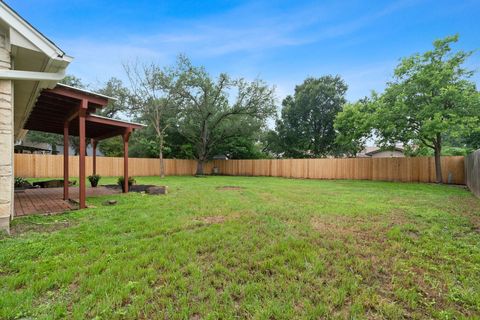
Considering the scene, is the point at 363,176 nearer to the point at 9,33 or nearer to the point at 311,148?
the point at 311,148

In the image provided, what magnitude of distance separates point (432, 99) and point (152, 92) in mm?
16680

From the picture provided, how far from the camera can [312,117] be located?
22.3 meters

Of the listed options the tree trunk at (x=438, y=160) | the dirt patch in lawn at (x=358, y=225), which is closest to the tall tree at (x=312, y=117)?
the tree trunk at (x=438, y=160)

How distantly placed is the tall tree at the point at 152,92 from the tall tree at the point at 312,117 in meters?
11.3

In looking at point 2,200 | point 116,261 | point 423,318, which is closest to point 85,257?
point 116,261

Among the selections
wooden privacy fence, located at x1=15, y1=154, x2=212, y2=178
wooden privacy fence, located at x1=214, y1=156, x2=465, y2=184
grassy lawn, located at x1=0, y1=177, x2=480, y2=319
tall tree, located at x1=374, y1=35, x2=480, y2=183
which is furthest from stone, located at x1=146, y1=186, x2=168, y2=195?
wooden privacy fence, located at x1=214, y1=156, x2=465, y2=184

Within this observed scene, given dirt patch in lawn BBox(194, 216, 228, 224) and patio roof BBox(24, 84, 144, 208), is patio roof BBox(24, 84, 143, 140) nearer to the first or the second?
patio roof BBox(24, 84, 144, 208)

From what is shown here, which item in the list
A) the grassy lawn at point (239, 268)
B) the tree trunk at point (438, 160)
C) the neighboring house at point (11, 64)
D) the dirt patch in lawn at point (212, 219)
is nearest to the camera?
the grassy lawn at point (239, 268)

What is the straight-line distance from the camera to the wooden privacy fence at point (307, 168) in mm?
12414

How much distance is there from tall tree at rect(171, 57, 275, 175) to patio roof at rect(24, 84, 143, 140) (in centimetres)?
994

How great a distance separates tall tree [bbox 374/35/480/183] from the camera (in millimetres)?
10312

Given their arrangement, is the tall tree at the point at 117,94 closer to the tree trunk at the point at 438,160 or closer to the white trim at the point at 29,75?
the white trim at the point at 29,75

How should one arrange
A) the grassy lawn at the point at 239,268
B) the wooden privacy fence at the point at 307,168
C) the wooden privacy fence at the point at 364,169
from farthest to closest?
→ the wooden privacy fence at the point at 307,168 → the wooden privacy fence at the point at 364,169 → the grassy lawn at the point at 239,268

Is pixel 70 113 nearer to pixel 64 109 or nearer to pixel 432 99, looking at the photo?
pixel 64 109
